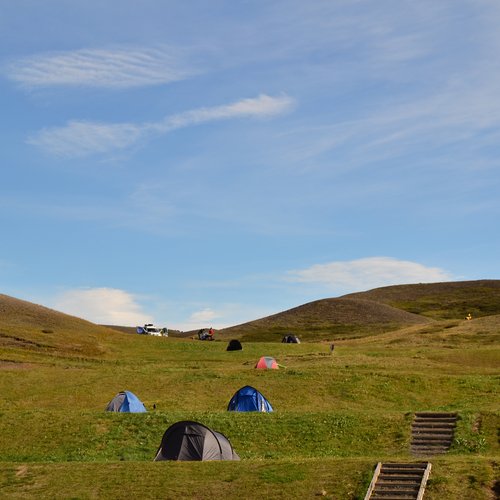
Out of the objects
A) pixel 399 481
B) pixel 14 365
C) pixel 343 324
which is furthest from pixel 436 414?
pixel 343 324

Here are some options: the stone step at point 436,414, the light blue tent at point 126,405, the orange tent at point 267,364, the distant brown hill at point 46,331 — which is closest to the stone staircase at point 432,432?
the stone step at point 436,414

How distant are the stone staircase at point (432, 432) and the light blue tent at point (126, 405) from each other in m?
18.6

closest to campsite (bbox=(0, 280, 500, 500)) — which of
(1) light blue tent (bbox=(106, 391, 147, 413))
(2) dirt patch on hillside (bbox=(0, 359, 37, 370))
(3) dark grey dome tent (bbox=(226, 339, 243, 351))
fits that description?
(2) dirt patch on hillside (bbox=(0, 359, 37, 370))

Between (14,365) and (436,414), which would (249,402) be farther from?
(14,365)

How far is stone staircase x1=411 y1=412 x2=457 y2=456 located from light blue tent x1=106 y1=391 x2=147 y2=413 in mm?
18550

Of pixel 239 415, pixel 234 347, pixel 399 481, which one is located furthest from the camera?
pixel 234 347

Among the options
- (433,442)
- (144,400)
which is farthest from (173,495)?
(144,400)

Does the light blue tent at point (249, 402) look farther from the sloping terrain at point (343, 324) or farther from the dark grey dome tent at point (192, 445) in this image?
the sloping terrain at point (343, 324)

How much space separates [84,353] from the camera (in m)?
94.6

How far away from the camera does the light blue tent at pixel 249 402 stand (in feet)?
181

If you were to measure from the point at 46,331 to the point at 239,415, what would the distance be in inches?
2343

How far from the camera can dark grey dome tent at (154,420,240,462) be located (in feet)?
128

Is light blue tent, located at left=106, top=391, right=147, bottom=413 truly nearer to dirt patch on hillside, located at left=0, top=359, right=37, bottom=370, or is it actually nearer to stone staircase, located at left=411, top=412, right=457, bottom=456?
stone staircase, located at left=411, top=412, right=457, bottom=456

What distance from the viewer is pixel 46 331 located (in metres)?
104
